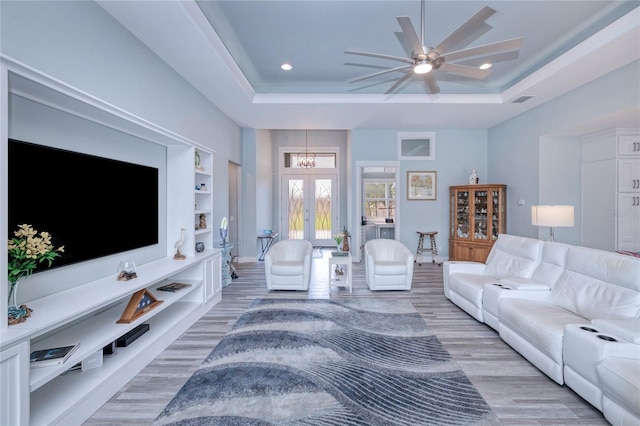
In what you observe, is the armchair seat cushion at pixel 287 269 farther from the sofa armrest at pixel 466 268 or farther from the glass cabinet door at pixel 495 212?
the glass cabinet door at pixel 495 212

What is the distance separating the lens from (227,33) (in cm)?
354

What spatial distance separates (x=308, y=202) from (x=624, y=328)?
24.2 ft

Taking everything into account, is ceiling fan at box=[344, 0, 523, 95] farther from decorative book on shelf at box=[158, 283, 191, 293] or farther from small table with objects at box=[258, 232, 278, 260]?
small table with objects at box=[258, 232, 278, 260]

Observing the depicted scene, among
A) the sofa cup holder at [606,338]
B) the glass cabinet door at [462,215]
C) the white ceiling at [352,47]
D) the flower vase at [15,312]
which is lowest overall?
the sofa cup holder at [606,338]

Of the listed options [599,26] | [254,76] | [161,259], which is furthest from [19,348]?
[599,26]

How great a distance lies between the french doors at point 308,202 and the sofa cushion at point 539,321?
20.3 ft

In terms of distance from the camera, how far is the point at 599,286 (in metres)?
2.42

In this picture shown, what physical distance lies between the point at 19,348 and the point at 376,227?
24.1 feet

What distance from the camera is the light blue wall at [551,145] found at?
12.1 feet

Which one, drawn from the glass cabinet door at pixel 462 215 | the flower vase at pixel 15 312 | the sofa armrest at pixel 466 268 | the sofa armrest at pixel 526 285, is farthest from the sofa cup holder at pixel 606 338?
the glass cabinet door at pixel 462 215

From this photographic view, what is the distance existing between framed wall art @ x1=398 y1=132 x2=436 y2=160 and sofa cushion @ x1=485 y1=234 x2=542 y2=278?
325 centimetres

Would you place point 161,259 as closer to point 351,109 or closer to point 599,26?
point 351,109

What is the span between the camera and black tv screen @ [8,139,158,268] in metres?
1.89

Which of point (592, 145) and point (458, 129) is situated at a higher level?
point (458, 129)
